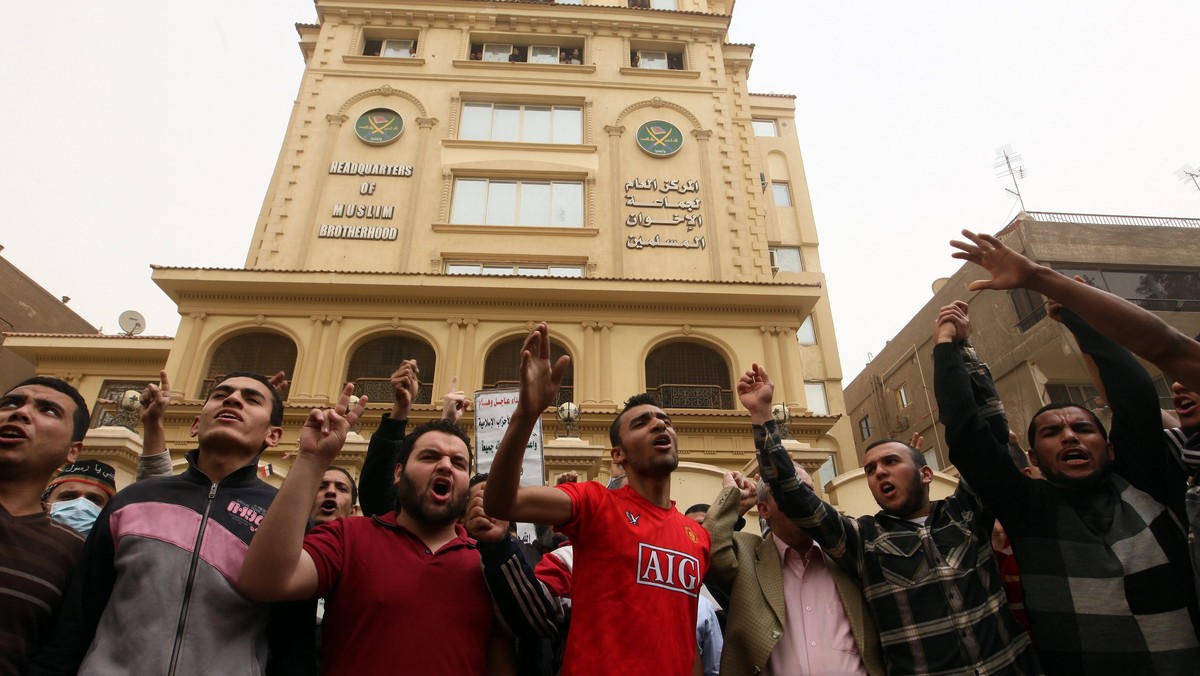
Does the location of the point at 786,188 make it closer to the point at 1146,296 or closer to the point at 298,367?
the point at 1146,296

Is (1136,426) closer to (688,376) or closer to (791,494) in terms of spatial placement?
(791,494)

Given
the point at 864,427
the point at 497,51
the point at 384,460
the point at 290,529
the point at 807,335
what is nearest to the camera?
the point at 290,529

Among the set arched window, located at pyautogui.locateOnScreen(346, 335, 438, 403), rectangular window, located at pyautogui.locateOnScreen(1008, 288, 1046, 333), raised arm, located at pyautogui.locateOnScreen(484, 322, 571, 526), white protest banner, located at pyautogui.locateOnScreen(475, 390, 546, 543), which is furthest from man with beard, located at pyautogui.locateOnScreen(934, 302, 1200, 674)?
rectangular window, located at pyautogui.locateOnScreen(1008, 288, 1046, 333)

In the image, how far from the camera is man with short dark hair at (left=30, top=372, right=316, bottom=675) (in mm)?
2195

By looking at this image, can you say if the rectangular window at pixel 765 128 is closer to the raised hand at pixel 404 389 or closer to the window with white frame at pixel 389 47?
the window with white frame at pixel 389 47

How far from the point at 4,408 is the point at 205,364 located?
12860 millimetres

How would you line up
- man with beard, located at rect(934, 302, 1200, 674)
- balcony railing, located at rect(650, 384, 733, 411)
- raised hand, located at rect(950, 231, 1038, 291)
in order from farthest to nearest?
balcony railing, located at rect(650, 384, 733, 411) → raised hand, located at rect(950, 231, 1038, 291) → man with beard, located at rect(934, 302, 1200, 674)

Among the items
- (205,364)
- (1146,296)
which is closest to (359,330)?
(205,364)

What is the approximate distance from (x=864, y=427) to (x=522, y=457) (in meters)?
29.2

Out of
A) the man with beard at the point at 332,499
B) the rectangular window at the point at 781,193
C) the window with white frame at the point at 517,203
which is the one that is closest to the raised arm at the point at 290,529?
the man with beard at the point at 332,499

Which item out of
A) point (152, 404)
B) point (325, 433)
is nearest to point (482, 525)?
point (325, 433)

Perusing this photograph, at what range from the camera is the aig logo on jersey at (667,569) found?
2.60 meters

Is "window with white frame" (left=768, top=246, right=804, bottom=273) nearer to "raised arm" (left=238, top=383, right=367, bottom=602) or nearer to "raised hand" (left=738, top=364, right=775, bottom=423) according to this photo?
"raised hand" (left=738, top=364, right=775, bottom=423)

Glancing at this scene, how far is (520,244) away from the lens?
17094 mm
